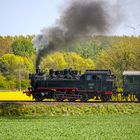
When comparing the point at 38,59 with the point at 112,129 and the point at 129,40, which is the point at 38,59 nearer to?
the point at 112,129

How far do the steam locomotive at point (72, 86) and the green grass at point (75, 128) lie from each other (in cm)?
724

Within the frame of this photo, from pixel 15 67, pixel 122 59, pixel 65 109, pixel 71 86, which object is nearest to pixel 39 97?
pixel 71 86

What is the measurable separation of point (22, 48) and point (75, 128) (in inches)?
3885

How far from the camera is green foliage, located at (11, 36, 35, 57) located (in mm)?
122081

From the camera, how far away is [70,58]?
108 m

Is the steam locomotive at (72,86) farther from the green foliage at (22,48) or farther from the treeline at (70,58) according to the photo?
the green foliage at (22,48)

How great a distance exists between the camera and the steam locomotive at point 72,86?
41.7 metres

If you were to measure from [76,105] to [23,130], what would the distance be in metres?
11.1

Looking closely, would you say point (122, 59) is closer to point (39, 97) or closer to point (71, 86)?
point (71, 86)

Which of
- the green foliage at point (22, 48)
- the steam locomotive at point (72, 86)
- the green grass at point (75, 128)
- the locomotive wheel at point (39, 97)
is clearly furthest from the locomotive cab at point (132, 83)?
the green foliage at point (22, 48)

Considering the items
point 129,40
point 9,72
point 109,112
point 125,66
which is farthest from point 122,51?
point 9,72

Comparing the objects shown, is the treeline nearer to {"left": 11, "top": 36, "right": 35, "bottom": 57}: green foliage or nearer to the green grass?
{"left": 11, "top": 36, "right": 35, "bottom": 57}: green foliage

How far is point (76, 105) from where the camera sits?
3644 cm

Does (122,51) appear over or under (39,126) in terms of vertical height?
over
